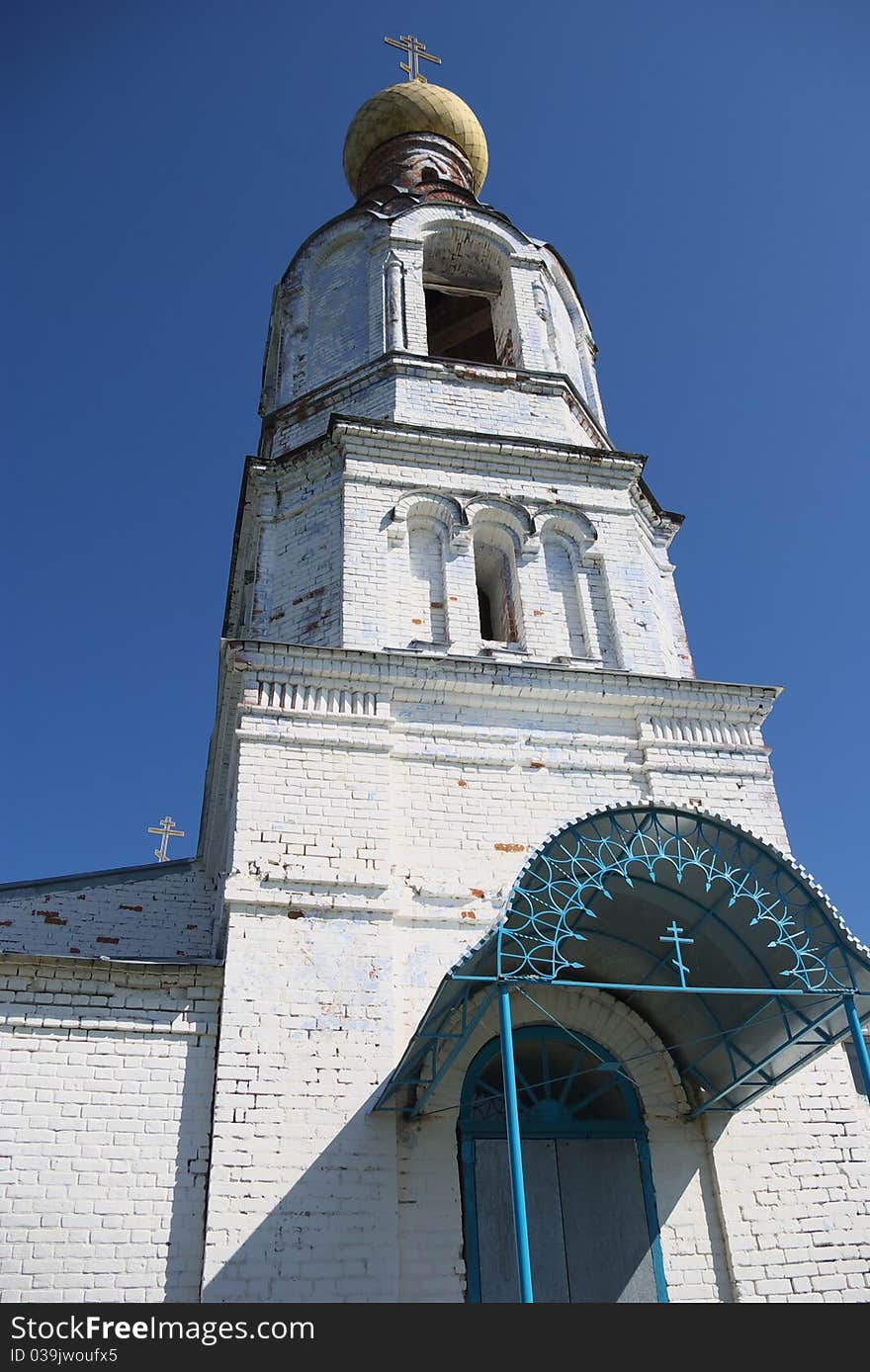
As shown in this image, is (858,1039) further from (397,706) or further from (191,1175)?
(397,706)

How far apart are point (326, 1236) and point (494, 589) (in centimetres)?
627

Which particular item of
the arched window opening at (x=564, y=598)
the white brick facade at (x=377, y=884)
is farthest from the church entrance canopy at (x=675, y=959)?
the arched window opening at (x=564, y=598)

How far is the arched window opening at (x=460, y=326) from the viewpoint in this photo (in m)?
15.7

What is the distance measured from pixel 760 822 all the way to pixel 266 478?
5.99 m

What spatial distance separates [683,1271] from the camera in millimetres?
6863

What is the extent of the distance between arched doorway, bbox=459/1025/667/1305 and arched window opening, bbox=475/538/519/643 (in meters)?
4.13

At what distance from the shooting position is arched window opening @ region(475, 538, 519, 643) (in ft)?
34.1

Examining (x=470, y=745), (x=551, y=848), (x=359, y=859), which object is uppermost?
(x=470, y=745)

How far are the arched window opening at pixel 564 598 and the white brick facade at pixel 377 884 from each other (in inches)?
1.2

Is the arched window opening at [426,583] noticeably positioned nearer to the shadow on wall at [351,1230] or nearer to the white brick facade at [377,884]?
the white brick facade at [377,884]

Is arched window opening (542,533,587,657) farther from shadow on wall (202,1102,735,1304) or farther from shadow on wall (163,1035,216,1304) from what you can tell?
shadow on wall (163,1035,216,1304)

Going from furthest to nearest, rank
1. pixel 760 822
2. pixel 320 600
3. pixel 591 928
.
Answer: pixel 320 600, pixel 760 822, pixel 591 928

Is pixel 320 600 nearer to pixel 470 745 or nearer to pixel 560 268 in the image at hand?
pixel 470 745

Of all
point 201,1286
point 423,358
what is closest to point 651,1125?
point 201,1286
